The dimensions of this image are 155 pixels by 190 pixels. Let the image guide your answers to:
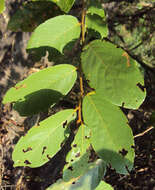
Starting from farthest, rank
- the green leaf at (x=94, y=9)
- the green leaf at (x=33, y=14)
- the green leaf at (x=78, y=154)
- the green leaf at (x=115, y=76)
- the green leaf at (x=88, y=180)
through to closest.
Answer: the green leaf at (x=33, y=14) → the green leaf at (x=94, y=9) → the green leaf at (x=88, y=180) → the green leaf at (x=78, y=154) → the green leaf at (x=115, y=76)

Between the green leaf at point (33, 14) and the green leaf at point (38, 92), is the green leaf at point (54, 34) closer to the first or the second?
the green leaf at point (38, 92)

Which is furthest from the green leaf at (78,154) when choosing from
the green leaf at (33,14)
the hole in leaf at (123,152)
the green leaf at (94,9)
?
the green leaf at (33,14)

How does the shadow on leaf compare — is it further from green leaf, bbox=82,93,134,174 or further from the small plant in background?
green leaf, bbox=82,93,134,174

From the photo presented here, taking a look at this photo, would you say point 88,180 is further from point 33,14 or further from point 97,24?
point 33,14

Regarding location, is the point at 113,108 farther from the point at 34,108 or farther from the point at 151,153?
the point at 151,153

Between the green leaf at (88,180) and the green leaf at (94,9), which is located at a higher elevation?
the green leaf at (94,9)

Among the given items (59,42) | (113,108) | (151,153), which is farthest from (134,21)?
(113,108)

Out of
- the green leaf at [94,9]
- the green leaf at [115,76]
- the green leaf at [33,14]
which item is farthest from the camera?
the green leaf at [33,14]
